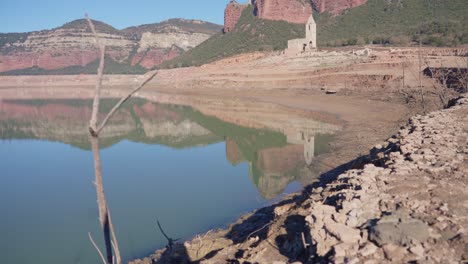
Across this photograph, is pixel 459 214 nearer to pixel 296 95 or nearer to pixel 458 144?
pixel 458 144

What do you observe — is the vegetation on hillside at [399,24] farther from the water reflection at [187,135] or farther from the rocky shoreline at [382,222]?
the rocky shoreline at [382,222]

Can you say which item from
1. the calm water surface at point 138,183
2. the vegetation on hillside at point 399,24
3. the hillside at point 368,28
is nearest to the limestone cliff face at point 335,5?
the hillside at point 368,28

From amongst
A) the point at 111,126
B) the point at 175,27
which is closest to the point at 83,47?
the point at 175,27

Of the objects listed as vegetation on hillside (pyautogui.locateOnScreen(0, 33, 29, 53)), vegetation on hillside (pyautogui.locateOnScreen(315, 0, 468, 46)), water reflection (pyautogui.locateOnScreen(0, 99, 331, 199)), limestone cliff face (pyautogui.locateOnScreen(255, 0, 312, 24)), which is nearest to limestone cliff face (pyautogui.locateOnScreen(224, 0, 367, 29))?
limestone cliff face (pyautogui.locateOnScreen(255, 0, 312, 24))

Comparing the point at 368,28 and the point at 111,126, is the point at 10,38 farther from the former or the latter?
the point at 111,126

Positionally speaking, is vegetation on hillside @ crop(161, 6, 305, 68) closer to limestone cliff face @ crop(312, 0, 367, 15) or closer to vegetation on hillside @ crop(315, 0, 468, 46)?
limestone cliff face @ crop(312, 0, 367, 15)

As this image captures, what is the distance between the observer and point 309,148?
1277 cm

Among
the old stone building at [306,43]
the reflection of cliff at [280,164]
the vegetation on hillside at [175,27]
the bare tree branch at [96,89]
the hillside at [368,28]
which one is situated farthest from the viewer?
the vegetation on hillside at [175,27]

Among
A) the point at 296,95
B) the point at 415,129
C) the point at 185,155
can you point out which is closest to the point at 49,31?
the point at 296,95

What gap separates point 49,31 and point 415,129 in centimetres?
11416

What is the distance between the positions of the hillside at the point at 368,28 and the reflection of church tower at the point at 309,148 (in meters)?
16.2

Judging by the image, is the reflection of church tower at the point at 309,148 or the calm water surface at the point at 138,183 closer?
the calm water surface at the point at 138,183

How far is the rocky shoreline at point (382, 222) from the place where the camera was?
2697 millimetres

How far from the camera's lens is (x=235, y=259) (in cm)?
412
